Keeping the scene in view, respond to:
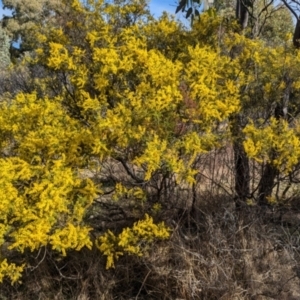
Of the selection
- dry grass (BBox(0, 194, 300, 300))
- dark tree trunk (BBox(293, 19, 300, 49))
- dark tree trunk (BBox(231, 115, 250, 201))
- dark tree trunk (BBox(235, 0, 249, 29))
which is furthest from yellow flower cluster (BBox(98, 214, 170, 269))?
dark tree trunk (BBox(235, 0, 249, 29))

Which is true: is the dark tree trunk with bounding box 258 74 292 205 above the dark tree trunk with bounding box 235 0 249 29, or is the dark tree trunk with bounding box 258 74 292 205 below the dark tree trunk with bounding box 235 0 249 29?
below

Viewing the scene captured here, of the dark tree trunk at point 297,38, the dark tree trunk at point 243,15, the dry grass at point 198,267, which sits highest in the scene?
the dark tree trunk at point 243,15

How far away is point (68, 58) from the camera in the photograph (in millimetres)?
4137

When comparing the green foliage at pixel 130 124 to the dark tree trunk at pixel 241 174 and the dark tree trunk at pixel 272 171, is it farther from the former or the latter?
the dark tree trunk at pixel 241 174

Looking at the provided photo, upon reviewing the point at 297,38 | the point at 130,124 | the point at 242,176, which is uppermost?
the point at 297,38

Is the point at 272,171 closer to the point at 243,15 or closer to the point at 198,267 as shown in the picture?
the point at 198,267

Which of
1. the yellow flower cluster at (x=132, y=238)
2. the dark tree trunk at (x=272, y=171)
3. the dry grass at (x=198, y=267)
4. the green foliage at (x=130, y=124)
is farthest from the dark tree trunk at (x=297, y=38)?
the yellow flower cluster at (x=132, y=238)

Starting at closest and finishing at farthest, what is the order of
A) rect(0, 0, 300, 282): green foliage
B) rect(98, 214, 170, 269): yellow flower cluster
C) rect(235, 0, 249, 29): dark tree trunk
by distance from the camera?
rect(0, 0, 300, 282): green foliage → rect(98, 214, 170, 269): yellow flower cluster → rect(235, 0, 249, 29): dark tree trunk

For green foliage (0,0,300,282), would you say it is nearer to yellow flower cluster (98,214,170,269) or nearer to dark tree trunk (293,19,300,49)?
yellow flower cluster (98,214,170,269)

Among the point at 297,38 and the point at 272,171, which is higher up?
the point at 297,38

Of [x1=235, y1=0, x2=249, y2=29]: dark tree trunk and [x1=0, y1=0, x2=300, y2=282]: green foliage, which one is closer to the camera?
[x1=0, y1=0, x2=300, y2=282]: green foliage

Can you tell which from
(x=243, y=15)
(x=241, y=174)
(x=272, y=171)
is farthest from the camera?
(x=243, y=15)

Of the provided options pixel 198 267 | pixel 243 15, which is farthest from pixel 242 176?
pixel 243 15

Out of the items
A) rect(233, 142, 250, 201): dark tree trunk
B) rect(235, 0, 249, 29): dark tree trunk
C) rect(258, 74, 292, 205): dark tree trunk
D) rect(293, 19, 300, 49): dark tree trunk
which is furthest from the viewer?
rect(235, 0, 249, 29): dark tree trunk
